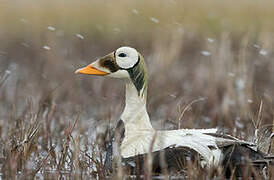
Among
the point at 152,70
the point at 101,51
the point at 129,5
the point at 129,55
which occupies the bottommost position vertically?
the point at 129,55

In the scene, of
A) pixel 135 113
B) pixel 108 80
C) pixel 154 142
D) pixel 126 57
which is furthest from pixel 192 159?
pixel 108 80

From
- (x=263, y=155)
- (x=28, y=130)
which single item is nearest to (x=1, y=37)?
(x=28, y=130)

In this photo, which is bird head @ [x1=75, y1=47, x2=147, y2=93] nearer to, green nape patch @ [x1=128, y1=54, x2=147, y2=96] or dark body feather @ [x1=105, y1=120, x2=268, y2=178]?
green nape patch @ [x1=128, y1=54, x2=147, y2=96]

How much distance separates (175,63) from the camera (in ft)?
31.8

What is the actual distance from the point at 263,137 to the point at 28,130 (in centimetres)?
180

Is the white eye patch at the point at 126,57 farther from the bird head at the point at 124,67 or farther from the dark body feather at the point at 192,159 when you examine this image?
the dark body feather at the point at 192,159

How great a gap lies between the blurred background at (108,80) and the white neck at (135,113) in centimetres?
29

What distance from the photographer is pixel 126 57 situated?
453 centimetres

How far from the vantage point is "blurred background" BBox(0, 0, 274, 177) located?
488 centimetres

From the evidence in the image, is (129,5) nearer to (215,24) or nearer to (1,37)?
(215,24)

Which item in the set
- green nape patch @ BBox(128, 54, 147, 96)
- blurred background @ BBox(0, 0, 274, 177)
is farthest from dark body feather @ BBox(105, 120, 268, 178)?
green nape patch @ BBox(128, 54, 147, 96)

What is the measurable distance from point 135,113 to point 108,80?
408 centimetres

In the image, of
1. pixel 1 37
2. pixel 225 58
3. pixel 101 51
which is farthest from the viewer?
pixel 1 37

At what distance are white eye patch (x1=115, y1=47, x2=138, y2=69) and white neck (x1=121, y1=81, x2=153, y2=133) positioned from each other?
0.15m
